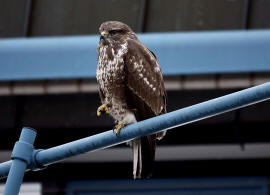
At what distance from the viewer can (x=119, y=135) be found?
4145mm

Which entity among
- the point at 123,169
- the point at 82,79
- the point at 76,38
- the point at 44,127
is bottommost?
the point at 123,169

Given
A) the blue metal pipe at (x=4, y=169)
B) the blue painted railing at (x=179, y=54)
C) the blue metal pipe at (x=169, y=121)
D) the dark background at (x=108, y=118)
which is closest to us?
the blue metal pipe at (x=169, y=121)

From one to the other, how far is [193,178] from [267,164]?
1.24m

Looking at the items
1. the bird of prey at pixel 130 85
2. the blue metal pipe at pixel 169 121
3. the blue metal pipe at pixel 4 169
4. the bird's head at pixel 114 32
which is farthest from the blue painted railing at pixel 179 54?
the blue metal pipe at pixel 169 121

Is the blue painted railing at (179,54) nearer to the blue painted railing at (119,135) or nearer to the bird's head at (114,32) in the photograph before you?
the bird's head at (114,32)

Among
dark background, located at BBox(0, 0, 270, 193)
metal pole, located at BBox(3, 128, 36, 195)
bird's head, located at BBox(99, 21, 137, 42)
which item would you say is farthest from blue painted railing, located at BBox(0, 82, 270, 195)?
dark background, located at BBox(0, 0, 270, 193)

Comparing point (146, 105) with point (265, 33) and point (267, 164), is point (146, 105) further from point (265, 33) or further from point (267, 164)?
point (267, 164)

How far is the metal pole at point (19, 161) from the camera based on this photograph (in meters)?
4.15

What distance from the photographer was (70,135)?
1062cm

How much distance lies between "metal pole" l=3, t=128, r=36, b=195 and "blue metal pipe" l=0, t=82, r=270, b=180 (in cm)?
9

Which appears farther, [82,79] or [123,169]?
[123,169]

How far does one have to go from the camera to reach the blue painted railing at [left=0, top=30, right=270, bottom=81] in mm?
9023

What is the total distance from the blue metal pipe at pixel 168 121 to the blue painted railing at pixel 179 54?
16.0 feet

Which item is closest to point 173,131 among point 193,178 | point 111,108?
point 193,178
